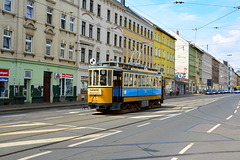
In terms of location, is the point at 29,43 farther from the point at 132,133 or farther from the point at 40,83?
the point at 132,133

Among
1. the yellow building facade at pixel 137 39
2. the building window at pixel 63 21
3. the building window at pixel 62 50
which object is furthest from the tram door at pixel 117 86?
the yellow building facade at pixel 137 39

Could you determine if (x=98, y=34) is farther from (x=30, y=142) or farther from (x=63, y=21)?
(x=30, y=142)

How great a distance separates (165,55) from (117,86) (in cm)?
5002

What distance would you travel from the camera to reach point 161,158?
6535 mm

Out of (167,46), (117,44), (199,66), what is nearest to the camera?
(117,44)

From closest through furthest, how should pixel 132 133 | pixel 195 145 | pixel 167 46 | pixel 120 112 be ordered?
pixel 195 145 < pixel 132 133 < pixel 120 112 < pixel 167 46

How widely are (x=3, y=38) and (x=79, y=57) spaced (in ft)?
37.0

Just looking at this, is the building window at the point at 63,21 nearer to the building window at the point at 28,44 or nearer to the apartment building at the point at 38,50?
the apartment building at the point at 38,50

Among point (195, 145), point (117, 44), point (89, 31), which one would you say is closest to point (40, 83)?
point (89, 31)

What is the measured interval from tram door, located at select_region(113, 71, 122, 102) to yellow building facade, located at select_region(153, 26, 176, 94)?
41924 mm

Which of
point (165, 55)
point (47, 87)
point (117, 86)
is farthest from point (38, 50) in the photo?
point (165, 55)

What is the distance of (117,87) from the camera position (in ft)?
57.4

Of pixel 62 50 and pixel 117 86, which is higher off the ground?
pixel 62 50

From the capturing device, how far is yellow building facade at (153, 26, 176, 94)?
6028 cm
